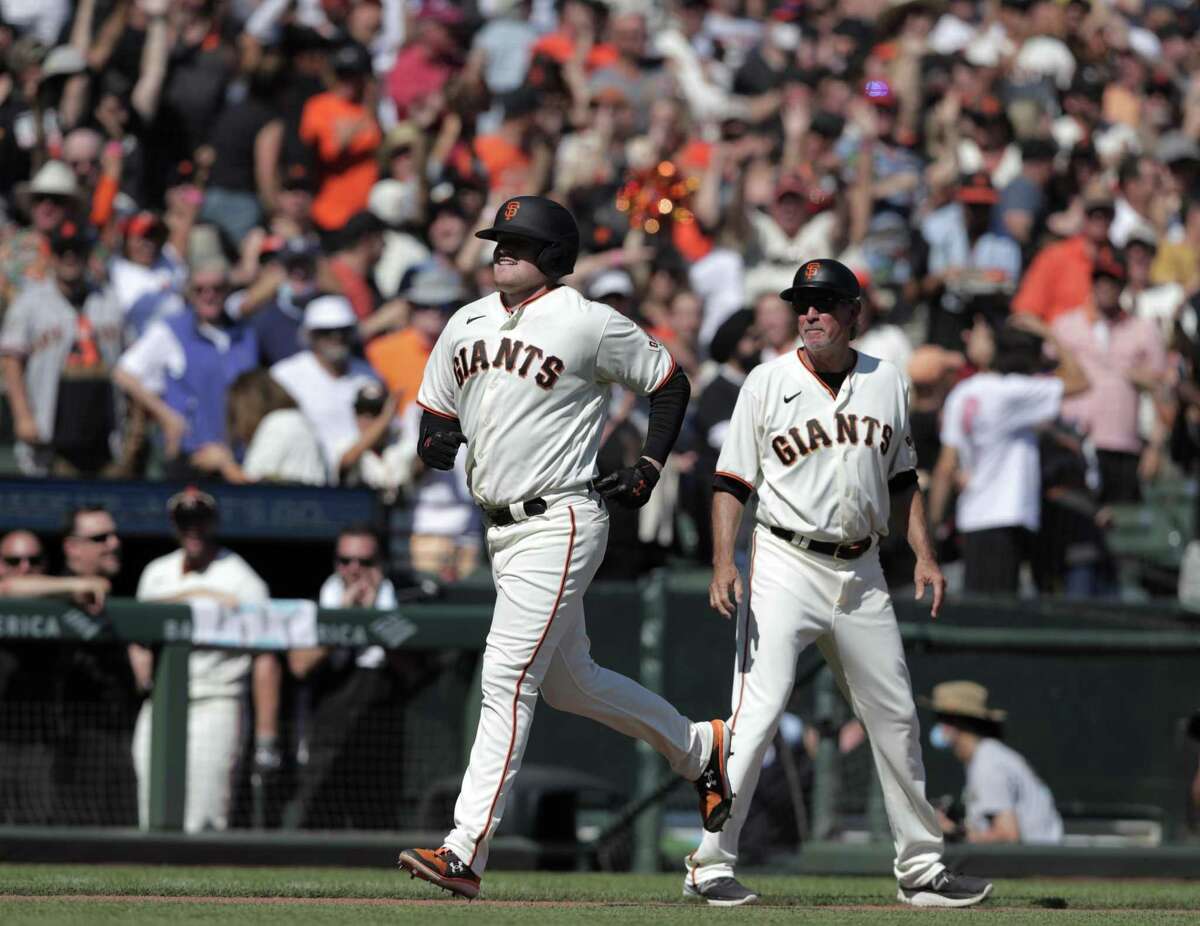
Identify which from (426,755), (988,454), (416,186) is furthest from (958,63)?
(426,755)

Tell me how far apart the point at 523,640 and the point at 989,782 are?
406cm

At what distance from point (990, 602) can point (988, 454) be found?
39.3 inches

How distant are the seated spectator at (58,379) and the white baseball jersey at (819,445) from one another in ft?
18.1

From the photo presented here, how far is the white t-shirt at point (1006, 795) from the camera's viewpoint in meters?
10.3

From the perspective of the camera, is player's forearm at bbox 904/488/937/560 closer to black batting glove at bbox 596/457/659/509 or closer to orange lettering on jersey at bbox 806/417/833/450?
orange lettering on jersey at bbox 806/417/833/450

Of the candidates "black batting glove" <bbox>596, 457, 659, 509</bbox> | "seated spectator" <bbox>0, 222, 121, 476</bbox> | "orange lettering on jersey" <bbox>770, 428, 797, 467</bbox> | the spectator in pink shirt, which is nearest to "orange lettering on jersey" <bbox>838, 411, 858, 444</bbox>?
"orange lettering on jersey" <bbox>770, 428, 797, 467</bbox>

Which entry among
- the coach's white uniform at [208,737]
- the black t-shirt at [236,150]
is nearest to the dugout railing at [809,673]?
the coach's white uniform at [208,737]

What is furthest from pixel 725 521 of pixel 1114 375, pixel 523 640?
pixel 1114 375

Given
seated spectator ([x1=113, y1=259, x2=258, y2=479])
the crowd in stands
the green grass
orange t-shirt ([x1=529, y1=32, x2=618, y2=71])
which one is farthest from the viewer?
orange t-shirt ([x1=529, y1=32, x2=618, y2=71])

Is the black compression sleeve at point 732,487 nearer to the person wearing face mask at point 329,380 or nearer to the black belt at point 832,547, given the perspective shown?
the black belt at point 832,547

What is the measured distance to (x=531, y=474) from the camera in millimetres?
6973

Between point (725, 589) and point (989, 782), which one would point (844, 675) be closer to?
point (725, 589)

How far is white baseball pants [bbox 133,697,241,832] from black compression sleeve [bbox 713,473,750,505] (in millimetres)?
3312

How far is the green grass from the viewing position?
6.41m
